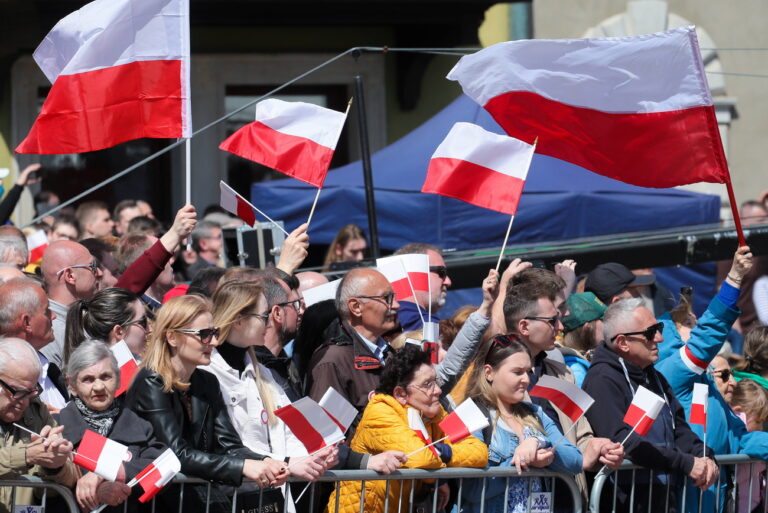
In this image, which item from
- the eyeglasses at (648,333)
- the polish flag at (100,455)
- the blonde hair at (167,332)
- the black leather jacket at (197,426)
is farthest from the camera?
the eyeglasses at (648,333)

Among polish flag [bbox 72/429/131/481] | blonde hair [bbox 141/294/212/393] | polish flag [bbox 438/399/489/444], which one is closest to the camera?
polish flag [bbox 72/429/131/481]

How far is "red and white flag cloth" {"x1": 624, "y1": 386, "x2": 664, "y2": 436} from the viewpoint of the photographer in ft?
19.2

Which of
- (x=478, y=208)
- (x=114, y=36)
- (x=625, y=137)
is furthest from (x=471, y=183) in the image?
(x=478, y=208)

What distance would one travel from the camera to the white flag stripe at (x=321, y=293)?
7102 mm

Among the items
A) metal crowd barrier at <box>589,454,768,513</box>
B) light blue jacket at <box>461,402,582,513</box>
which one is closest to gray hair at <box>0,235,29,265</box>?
light blue jacket at <box>461,402,582,513</box>

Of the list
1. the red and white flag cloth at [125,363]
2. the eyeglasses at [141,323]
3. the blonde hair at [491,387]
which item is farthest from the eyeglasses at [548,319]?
the red and white flag cloth at [125,363]

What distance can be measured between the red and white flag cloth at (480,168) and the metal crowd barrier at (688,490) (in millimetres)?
1588

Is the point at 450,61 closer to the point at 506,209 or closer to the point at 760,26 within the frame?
the point at 760,26

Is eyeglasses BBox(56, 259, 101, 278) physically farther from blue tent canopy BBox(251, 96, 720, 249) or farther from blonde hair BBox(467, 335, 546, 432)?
blue tent canopy BBox(251, 96, 720, 249)

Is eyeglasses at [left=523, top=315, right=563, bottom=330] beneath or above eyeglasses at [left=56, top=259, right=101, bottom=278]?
beneath

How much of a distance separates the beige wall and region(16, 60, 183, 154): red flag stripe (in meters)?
9.09

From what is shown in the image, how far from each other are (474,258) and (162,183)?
20.2 ft

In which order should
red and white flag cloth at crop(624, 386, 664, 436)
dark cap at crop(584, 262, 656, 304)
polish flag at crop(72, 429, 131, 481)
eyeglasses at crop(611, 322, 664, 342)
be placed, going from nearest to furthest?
polish flag at crop(72, 429, 131, 481)
red and white flag cloth at crop(624, 386, 664, 436)
eyeglasses at crop(611, 322, 664, 342)
dark cap at crop(584, 262, 656, 304)

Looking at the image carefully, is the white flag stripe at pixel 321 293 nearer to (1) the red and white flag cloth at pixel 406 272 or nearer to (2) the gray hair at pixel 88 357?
(1) the red and white flag cloth at pixel 406 272
